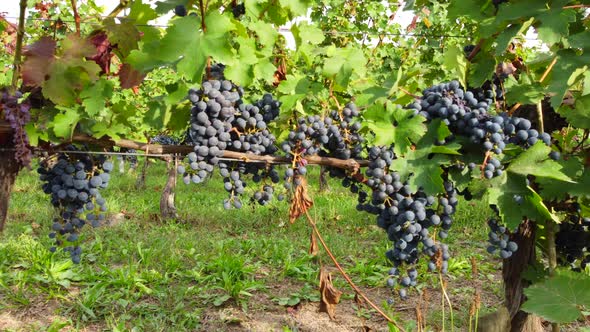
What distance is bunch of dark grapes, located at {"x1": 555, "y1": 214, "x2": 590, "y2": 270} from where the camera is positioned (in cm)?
241

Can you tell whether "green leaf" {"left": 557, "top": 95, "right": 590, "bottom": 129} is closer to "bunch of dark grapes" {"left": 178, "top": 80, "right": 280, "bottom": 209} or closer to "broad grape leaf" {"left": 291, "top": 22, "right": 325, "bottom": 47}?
"broad grape leaf" {"left": 291, "top": 22, "right": 325, "bottom": 47}

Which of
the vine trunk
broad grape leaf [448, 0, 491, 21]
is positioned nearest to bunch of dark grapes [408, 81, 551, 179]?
broad grape leaf [448, 0, 491, 21]

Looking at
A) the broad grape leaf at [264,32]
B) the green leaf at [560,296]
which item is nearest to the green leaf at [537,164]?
the green leaf at [560,296]

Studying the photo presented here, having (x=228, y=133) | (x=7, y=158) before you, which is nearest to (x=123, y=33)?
(x=228, y=133)

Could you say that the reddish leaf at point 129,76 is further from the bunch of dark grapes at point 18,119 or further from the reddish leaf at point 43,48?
the bunch of dark grapes at point 18,119

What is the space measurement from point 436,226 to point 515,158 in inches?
17.4

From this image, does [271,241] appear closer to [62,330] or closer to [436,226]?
[62,330]

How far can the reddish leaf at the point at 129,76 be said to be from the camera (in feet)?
6.67

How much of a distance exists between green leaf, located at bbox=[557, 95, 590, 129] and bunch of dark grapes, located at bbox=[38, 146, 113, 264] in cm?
189

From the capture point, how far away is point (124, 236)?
6.64 m

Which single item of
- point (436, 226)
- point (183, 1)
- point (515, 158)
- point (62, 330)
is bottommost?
point (62, 330)

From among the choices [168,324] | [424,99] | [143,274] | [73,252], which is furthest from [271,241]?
[424,99]

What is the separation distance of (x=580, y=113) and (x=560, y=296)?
74cm

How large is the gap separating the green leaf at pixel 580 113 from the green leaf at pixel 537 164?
24 centimetres
